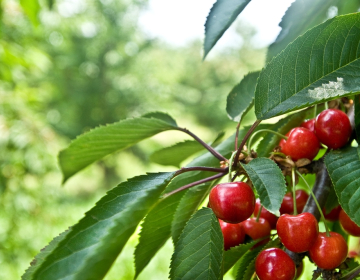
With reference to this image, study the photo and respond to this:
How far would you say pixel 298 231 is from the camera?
36cm

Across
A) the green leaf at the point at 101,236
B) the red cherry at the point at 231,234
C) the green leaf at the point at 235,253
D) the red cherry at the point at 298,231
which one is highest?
the green leaf at the point at 101,236

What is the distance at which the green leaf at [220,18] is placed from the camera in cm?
37

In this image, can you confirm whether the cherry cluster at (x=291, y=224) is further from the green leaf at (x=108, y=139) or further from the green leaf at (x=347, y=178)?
the green leaf at (x=108, y=139)

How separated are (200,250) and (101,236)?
101 millimetres

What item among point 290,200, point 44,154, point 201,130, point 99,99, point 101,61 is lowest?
point 290,200

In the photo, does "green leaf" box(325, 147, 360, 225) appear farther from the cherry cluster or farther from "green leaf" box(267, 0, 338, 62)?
"green leaf" box(267, 0, 338, 62)

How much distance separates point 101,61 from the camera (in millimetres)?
8258

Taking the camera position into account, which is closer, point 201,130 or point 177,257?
point 177,257

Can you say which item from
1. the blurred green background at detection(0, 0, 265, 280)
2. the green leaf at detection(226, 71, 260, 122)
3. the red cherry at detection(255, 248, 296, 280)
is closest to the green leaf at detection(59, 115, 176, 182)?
the green leaf at detection(226, 71, 260, 122)

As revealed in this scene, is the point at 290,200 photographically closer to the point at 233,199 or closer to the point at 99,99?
the point at 233,199

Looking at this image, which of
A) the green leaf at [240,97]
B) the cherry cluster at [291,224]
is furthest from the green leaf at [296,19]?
the cherry cluster at [291,224]

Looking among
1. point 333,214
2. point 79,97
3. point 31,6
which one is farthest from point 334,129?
point 79,97

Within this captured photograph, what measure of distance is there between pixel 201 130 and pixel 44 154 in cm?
710

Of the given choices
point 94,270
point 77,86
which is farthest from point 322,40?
point 77,86
